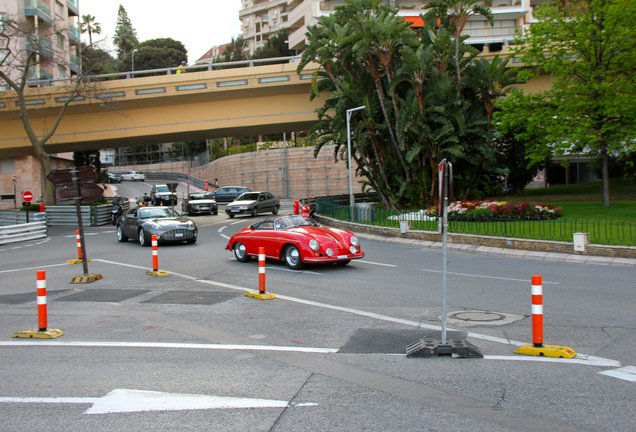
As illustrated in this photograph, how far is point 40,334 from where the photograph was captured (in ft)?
29.0

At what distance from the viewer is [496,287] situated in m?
12.4

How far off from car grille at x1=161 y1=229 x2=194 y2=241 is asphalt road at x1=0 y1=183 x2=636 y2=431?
257 inches

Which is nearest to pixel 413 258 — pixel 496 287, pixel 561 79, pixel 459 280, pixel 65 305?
pixel 459 280

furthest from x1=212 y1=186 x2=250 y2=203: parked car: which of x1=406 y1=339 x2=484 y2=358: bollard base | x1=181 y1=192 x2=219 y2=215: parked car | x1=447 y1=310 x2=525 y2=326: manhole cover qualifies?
x1=406 y1=339 x2=484 y2=358: bollard base

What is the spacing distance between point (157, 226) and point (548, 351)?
16.8 meters

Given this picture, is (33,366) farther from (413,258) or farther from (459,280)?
(413,258)

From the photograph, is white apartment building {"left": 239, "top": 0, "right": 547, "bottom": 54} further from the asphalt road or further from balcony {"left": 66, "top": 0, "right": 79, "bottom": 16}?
the asphalt road

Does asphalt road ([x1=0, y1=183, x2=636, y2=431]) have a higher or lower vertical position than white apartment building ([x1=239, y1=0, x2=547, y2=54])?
lower

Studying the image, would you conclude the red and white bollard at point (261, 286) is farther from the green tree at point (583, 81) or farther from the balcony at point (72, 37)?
the balcony at point (72, 37)

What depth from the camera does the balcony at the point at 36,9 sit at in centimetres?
5300

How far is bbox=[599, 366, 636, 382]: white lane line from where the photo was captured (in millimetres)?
6333

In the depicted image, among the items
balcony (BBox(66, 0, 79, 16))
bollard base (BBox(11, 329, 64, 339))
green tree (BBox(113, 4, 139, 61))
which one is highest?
green tree (BBox(113, 4, 139, 61))

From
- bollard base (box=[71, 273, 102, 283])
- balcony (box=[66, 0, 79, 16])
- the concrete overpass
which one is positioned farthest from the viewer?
balcony (box=[66, 0, 79, 16])

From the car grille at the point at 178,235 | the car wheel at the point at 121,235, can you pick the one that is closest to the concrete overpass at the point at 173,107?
the car wheel at the point at 121,235
